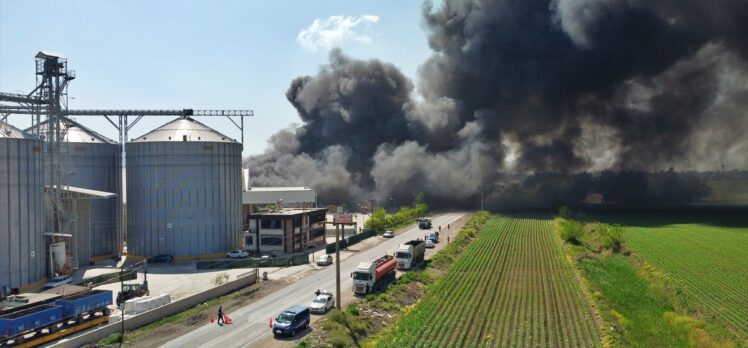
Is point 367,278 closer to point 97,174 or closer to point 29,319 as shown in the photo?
point 29,319

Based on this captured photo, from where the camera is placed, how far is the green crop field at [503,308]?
3416cm

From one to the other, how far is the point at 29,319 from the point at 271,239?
38.0 meters

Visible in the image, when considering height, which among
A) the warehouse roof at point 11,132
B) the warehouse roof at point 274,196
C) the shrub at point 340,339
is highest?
the warehouse roof at point 11,132

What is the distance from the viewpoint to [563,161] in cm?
12900

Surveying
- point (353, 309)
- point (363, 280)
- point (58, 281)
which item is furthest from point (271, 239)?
point (353, 309)

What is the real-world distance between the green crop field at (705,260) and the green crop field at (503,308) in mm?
8402

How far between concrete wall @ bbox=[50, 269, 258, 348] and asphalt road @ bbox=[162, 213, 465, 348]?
3.83 m

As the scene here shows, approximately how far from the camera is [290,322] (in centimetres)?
3541

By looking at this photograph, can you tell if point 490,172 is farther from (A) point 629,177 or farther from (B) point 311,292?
(B) point 311,292

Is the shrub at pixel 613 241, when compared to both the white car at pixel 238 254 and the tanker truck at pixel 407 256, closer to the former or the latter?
the tanker truck at pixel 407 256

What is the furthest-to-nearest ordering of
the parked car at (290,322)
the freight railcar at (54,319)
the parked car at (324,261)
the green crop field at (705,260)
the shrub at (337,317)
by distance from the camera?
1. the parked car at (324,261)
2. the green crop field at (705,260)
3. the shrub at (337,317)
4. the parked car at (290,322)
5. the freight railcar at (54,319)

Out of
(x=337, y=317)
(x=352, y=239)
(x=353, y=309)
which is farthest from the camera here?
(x=352, y=239)

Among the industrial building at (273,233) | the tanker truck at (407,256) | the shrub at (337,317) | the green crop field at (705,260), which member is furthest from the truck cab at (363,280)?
the industrial building at (273,233)

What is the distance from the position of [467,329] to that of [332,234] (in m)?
58.7
